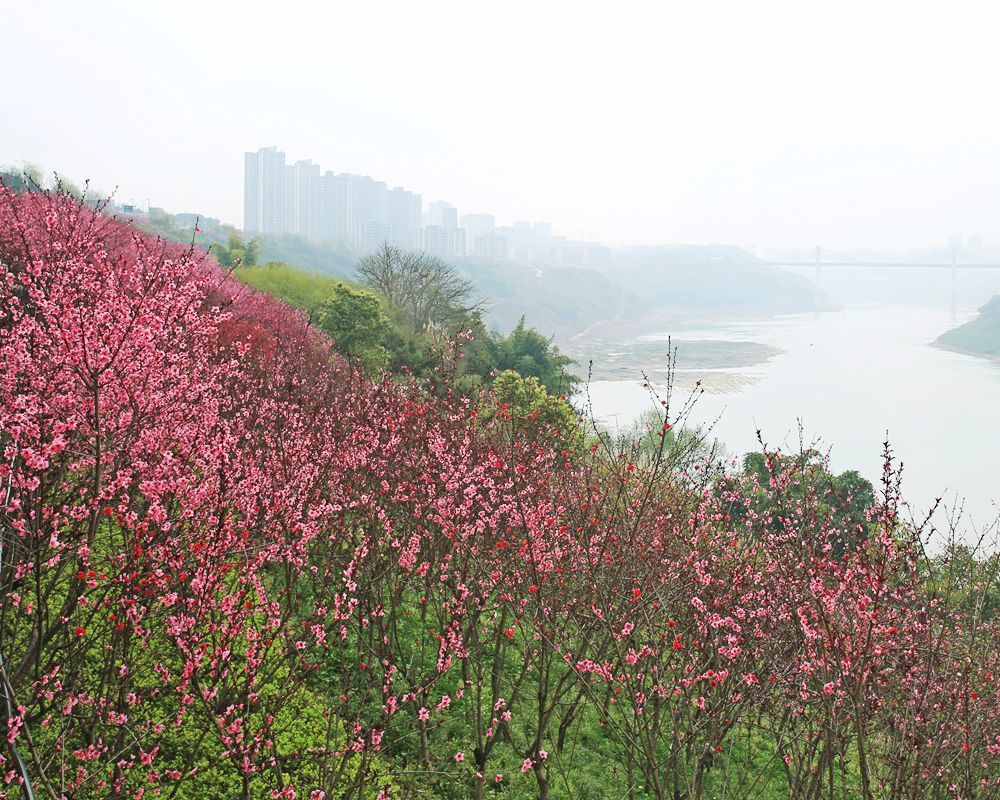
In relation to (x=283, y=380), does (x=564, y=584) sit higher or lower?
lower

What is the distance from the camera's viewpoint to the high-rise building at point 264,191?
569 ft

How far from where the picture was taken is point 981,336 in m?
110

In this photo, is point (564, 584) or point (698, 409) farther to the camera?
point (698, 409)

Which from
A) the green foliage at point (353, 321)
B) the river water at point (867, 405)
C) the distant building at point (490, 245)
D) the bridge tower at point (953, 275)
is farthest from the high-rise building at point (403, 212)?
the green foliage at point (353, 321)

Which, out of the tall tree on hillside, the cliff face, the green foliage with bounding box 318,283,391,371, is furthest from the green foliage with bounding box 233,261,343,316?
the cliff face

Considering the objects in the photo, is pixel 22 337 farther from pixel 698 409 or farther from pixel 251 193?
pixel 251 193

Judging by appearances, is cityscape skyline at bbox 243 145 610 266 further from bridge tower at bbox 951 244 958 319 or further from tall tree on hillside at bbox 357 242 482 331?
tall tree on hillside at bbox 357 242 482 331

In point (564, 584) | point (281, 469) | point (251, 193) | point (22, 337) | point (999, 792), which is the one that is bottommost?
point (999, 792)

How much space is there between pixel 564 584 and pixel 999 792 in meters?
4.18

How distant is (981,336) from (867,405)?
38.5 meters

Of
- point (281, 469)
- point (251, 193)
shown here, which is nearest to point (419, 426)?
point (281, 469)

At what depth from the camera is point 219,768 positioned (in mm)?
6262

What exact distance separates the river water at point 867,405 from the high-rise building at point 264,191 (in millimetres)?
101514

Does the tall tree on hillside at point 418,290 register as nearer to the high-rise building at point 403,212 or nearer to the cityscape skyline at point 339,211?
the cityscape skyline at point 339,211
